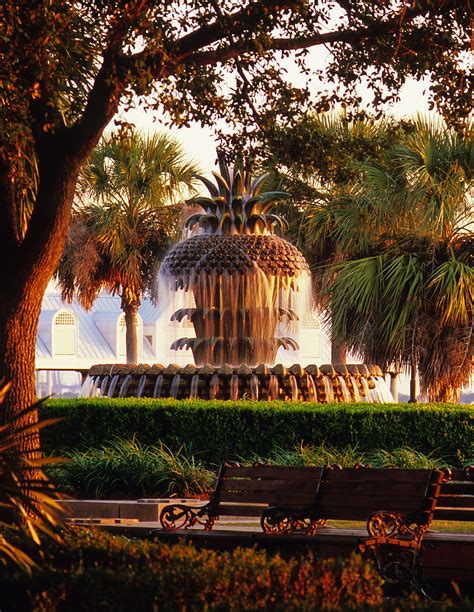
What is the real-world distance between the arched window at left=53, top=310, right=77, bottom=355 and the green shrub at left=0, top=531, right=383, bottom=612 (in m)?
46.9

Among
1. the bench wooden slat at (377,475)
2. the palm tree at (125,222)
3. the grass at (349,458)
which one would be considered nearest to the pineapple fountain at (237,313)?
the grass at (349,458)

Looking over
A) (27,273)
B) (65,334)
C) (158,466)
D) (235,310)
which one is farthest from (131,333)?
(27,273)

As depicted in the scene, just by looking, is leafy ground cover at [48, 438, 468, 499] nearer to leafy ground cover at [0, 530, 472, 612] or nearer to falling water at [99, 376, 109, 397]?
falling water at [99, 376, 109, 397]

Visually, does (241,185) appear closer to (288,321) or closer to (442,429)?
(288,321)

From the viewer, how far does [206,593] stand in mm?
5762

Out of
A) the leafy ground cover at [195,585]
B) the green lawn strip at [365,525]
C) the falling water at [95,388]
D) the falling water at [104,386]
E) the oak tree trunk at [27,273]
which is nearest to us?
the leafy ground cover at [195,585]

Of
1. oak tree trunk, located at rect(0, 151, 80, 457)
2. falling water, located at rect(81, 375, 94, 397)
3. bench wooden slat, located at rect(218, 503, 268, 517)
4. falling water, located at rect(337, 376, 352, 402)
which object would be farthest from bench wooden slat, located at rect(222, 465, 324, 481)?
falling water, located at rect(81, 375, 94, 397)

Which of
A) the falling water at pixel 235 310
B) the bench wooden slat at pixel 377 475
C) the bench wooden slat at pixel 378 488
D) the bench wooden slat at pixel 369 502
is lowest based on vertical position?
the bench wooden slat at pixel 369 502

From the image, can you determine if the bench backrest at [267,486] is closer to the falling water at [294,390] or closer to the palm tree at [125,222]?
the falling water at [294,390]

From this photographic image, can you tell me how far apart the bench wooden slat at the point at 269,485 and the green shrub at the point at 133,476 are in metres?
4.03

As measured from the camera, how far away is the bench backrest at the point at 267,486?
9.90 metres

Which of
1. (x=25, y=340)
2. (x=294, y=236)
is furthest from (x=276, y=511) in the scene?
(x=294, y=236)

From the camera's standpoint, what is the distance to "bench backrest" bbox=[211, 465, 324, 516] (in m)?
9.90

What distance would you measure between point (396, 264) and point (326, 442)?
11.9m
